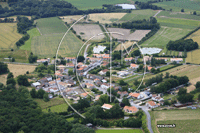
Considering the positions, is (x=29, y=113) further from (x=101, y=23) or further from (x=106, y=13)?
(x=106, y=13)

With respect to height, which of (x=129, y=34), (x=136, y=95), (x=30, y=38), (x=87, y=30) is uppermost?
(x=87, y=30)

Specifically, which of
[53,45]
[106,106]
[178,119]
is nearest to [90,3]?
[53,45]

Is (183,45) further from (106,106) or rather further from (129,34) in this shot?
(106,106)

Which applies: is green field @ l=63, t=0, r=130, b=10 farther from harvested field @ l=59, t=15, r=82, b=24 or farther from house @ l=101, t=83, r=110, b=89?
house @ l=101, t=83, r=110, b=89

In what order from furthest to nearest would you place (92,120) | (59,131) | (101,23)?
(101,23) → (92,120) → (59,131)

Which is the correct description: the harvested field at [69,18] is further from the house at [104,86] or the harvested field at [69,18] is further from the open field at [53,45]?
the house at [104,86]

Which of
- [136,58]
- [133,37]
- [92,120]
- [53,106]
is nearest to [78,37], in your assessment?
[133,37]
